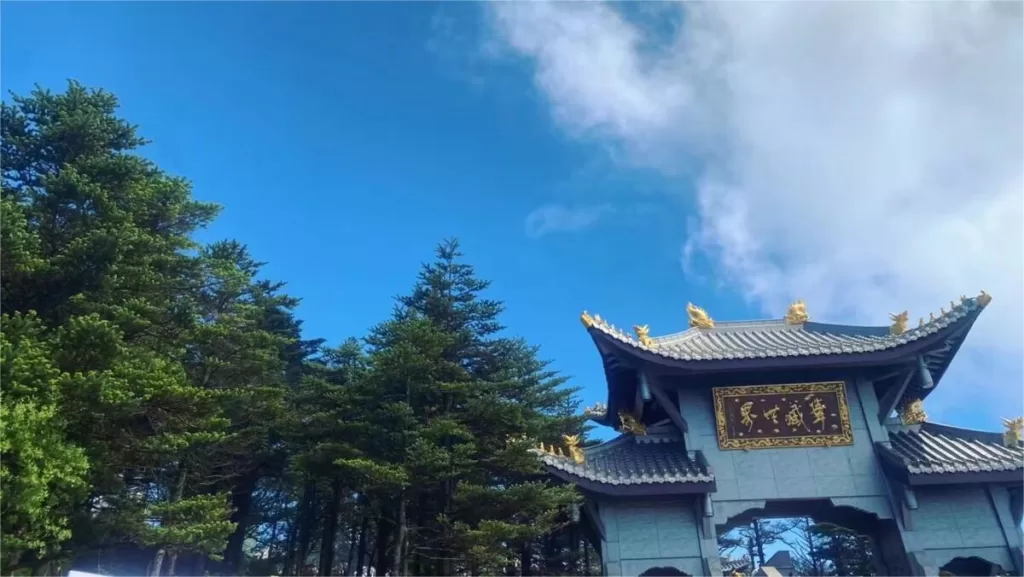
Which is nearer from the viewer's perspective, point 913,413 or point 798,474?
point 798,474

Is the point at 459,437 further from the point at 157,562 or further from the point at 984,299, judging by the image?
the point at 984,299

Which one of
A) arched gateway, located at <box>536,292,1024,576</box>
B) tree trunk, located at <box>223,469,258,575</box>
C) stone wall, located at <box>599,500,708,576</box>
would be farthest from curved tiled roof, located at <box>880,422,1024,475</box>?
tree trunk, located at <box>223,469,258,575</box>

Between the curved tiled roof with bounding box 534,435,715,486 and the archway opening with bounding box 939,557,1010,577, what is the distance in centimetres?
453

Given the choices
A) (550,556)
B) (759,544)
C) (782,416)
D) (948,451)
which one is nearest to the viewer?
(948,451)

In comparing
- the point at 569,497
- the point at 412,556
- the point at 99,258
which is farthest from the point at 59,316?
the point at 569,497

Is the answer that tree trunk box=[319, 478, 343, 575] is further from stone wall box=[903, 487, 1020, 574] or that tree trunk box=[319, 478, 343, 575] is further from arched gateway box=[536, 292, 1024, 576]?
stone wall box=[903, 487, 1020, 574]

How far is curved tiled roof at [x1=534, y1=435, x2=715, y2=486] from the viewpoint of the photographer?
439 inches

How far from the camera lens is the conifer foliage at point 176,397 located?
995 centimetres

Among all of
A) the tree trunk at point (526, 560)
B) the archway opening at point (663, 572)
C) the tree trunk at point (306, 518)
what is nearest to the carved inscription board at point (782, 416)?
the archway opening at point (663, 572)

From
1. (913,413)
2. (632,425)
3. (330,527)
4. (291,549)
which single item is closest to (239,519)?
(330,527)

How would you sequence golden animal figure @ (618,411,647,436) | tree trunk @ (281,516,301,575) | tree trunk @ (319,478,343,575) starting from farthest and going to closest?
1. tree trunk @ (281,516,301,575)
2. tree trunk @ (319,478,343,575)
3. golden animal figure @ (618,411,647,436)

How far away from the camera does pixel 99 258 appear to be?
1175 cm

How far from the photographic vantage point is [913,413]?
13.5m

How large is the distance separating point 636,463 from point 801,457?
9.74 ft
